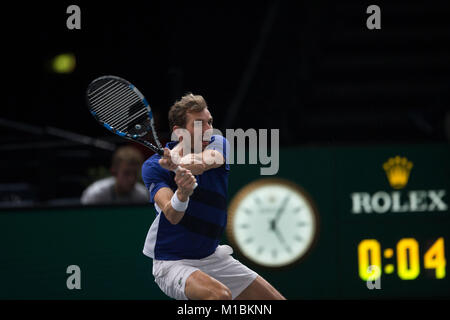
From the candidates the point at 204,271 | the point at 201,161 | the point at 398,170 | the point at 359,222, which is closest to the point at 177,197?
the point at 201,161

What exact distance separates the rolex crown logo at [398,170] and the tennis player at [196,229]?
8.27 ft

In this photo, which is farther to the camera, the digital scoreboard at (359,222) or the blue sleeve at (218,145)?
the digital scoreboard at (359,222)

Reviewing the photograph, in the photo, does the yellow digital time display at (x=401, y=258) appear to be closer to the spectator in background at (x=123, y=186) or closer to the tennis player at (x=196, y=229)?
the spectator in background at (x=123, y=186)

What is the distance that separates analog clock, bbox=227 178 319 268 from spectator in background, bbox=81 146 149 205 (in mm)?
768

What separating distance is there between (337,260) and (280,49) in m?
2.71

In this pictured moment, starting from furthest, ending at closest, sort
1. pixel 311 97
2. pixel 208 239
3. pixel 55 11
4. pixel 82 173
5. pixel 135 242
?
pixel 55 11, pixel 82 173, pixel 311 97, pixel 135 242, pixel 208 239

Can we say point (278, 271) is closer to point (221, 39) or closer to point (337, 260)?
point (337, 260)

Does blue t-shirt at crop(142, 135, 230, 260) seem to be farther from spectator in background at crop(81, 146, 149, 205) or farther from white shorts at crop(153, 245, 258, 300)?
spectator in background at crop(81, 146, 149, 205)

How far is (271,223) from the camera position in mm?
6891

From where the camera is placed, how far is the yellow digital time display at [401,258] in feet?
23.0

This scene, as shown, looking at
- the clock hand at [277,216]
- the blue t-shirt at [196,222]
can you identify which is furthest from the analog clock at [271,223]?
the blue t-shirt at [196,222]

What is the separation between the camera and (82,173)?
10.5 m

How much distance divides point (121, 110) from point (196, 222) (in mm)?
718

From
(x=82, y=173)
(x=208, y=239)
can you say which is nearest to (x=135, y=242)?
(x=208, y=239)
